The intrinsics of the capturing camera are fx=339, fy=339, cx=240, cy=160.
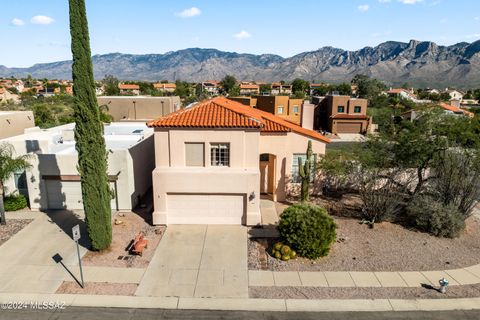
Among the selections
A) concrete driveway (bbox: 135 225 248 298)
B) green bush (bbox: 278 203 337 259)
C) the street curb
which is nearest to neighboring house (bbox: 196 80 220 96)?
concrete driveway (bbox: 135 225 248 298)

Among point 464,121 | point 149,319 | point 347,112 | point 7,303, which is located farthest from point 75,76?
point 347,112

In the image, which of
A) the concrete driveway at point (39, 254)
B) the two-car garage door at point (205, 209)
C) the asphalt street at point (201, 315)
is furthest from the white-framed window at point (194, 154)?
the asphalt street at point (201, 315)

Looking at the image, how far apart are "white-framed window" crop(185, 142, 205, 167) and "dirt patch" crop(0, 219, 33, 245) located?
8.97 m

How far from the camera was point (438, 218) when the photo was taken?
16.3 meters

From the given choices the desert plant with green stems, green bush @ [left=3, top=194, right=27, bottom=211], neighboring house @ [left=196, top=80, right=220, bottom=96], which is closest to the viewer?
green bush @ [left=3, top=194, right=27, bottom=211]

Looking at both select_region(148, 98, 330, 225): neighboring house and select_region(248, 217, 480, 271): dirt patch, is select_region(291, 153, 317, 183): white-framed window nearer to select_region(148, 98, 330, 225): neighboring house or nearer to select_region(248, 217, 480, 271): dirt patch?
select_region(148, 98, 330, 225): neighboring house

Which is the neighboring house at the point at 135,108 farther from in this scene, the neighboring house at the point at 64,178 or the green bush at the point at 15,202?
the green bush at the point at 15,202

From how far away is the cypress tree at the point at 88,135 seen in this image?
13539 millimetres

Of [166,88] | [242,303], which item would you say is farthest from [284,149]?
[166,88]

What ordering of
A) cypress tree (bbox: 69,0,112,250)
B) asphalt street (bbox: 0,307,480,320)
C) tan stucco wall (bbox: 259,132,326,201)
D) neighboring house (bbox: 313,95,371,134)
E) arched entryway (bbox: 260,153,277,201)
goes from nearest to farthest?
asphalt street (bbox: 0,307,480,320)
cypress tree (bbox: 69,0,112,250)
tan stucco wall (bbox: 259,132,326,201)
arched entryway (bbox: 260,153,277,201)
neighboring house (bbox: 313,95,371,134)

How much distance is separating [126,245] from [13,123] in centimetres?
1988

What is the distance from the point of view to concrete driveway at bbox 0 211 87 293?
12555 millimetres

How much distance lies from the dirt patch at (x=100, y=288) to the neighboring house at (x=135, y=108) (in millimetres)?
37078

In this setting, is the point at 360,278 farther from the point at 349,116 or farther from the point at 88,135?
the point at 349,116
